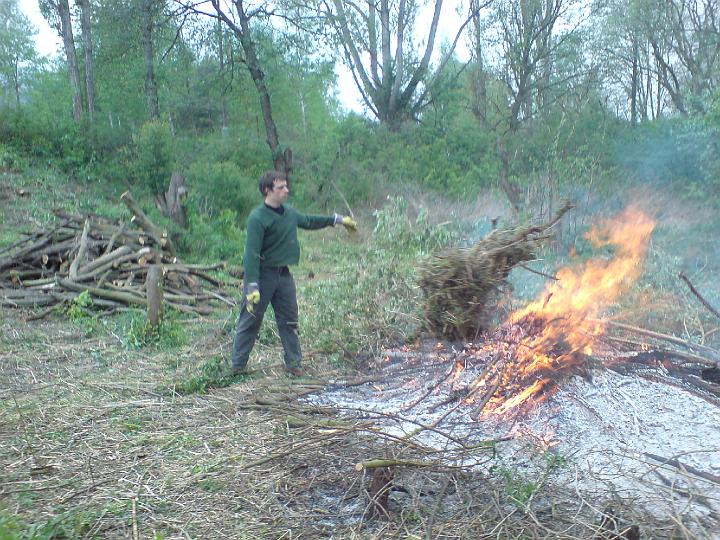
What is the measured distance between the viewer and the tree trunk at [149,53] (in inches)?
811

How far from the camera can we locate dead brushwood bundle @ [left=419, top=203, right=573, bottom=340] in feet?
17.3

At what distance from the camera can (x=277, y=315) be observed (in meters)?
6.39

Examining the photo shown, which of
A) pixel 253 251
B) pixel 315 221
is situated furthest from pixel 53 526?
pixel 315 221

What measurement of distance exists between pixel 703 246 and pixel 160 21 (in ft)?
55.6

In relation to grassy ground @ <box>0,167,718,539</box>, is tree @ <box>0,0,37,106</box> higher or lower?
higher

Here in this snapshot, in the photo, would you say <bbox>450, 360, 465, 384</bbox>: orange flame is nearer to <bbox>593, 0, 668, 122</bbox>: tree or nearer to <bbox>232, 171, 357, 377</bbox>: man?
<bbox>232, 171, 357, 377</bbox>: man

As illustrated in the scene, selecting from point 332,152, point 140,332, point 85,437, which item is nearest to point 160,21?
point 332,152

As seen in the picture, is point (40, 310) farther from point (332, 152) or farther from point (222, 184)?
point (332, 152)

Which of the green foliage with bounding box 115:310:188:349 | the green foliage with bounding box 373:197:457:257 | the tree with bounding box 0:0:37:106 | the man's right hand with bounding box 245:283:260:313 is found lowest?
the green foliage with bounding box 115:310:188:349

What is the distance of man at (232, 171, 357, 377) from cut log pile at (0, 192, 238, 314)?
322 centimetres

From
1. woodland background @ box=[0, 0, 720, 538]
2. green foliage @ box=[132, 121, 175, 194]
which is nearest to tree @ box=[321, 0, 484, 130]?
woodland background @ box=[0, 0, 720, 538]

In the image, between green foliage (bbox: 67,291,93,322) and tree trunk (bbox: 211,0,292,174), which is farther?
tree trunk (bbox: 211,0,292,174)

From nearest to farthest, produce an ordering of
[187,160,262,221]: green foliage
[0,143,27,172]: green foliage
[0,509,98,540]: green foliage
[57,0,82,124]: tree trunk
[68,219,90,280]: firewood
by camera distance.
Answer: [0,509,98,540]: green foliage → [68,219,90,280]: firewood → [187,160,262,221]: green foliage → [0,143,27,172]: green foliage → [57,0,82,124]: tree trunk

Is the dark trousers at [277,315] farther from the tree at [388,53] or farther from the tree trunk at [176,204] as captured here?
the tree at [388,53]
